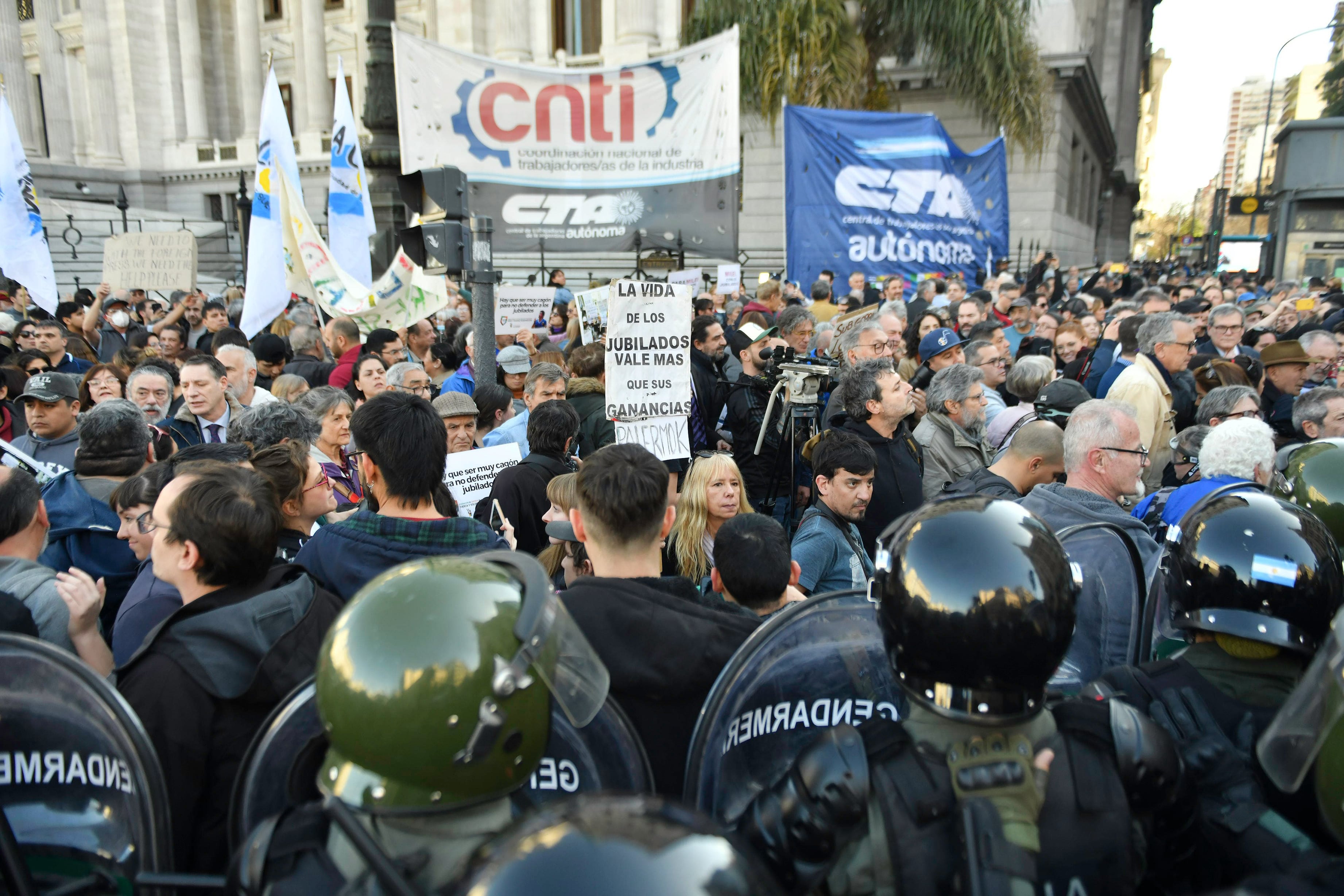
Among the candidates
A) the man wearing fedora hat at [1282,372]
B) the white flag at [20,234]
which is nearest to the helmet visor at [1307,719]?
the man wearing fedora hat at [1282,372]

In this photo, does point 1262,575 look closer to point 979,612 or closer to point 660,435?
point 979,612

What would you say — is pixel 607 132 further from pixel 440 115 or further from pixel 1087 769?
pixel 1087 769

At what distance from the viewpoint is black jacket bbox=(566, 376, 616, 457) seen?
5824 mm

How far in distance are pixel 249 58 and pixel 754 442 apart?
4039 cm

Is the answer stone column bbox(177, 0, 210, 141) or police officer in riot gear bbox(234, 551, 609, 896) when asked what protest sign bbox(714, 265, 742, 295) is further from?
stone column bbox(177, 0, 210, 141)

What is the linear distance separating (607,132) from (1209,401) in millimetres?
5105

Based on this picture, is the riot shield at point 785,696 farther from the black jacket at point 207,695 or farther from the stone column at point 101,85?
the stone column at point 101,85

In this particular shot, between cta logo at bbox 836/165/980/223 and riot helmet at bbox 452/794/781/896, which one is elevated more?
cta logo at bbox 836/165/980/223

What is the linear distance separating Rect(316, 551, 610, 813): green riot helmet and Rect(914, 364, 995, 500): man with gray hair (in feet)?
13.0

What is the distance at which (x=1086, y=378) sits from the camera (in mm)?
7285

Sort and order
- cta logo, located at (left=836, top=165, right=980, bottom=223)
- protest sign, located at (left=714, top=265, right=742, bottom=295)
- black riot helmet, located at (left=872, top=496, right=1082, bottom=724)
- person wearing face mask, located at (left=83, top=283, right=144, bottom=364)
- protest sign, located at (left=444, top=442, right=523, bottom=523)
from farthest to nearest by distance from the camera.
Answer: protest sign, located at (left=714, top=265, right=742, bottom=295) → cta logo, located at (left=836, top=165, right=980, bottom=223) → person wearing face mask, located at (left=83, top=283, right=144, bottom=364) → protest sign, located at (left=444, top=442, right=523, bottom=523) → black riot helmet, located at (left=872, top=496, right=1082, bottom=724)

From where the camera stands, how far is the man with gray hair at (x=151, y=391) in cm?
523

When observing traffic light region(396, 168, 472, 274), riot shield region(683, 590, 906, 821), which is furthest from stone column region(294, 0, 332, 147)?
riot shield region(683, 590, 906, 821)

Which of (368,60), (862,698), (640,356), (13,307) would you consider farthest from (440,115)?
(13,307)
